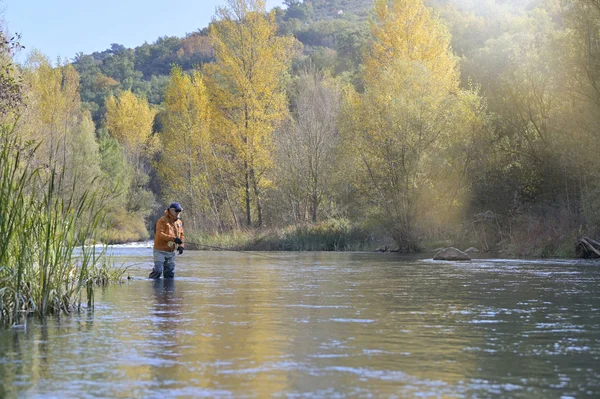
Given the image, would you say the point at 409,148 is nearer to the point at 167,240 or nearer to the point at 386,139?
the point at 386,139

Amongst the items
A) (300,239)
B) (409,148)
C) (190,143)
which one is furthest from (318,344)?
(190,143)

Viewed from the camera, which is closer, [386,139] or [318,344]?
[318,344]

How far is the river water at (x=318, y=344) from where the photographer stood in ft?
24.0

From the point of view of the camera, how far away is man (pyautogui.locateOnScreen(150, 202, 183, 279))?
19.2m

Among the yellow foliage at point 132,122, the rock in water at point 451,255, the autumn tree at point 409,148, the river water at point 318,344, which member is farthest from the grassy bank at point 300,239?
the yellow foliage at point 132,122

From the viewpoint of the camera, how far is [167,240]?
1948 cm

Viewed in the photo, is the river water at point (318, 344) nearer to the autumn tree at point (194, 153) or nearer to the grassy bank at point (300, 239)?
the grassy bank at point (300, 239)

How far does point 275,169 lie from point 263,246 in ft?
16.3

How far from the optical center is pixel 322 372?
7957 mm

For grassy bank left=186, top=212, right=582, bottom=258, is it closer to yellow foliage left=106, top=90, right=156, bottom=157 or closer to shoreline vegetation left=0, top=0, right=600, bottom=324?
shoreline vegetation left=0, top=0, right=600, bottom=324

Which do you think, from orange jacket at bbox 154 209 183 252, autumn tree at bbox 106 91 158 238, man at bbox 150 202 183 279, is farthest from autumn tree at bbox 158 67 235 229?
Result: orange jacket at bbox 154 209 183 252

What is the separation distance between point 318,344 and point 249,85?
116ft

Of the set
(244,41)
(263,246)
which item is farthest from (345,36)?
(263,246)

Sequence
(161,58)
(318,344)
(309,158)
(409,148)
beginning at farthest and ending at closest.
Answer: (161,58) → (309,158) → (409,148) → (318,344)
